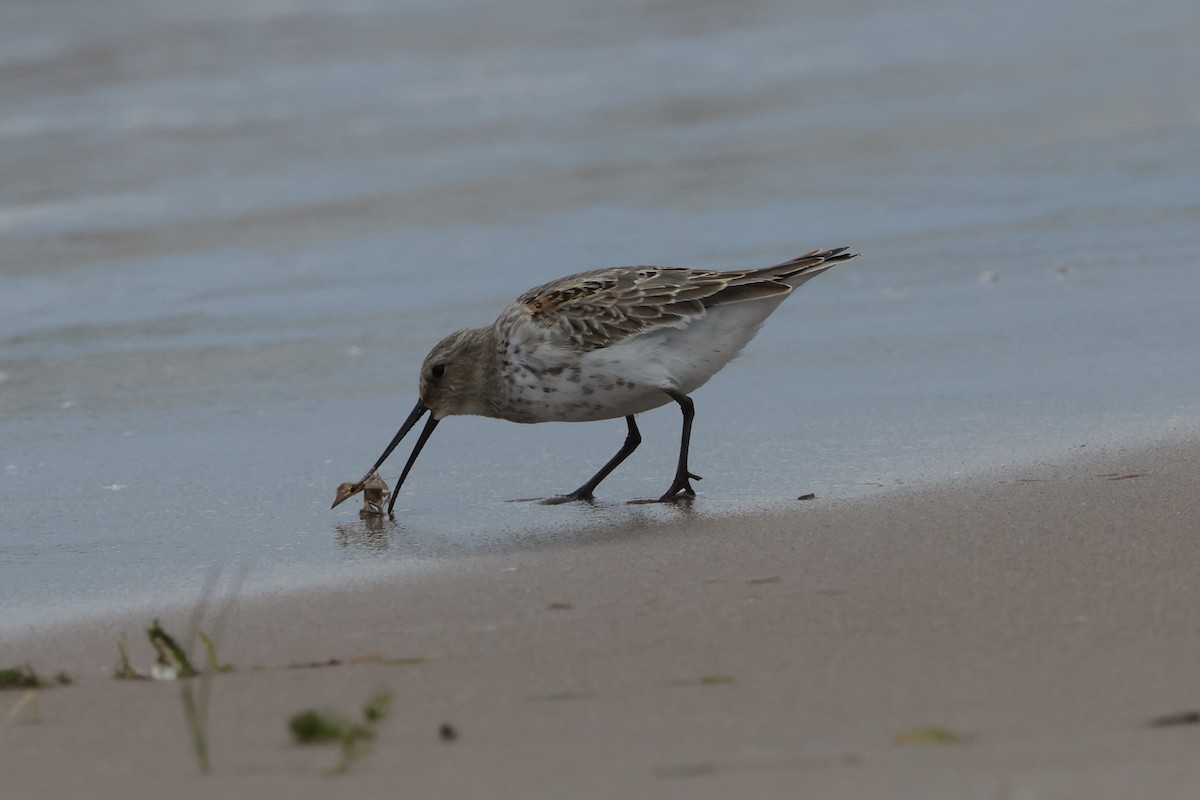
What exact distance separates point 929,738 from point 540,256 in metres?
7.34

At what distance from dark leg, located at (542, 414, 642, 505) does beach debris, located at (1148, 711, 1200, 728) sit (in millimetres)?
3105

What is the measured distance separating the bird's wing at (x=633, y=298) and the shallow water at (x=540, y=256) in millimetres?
620

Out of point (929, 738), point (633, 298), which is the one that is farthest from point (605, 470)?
point (929, 738)

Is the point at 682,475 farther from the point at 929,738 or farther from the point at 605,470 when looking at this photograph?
the point at 929,738

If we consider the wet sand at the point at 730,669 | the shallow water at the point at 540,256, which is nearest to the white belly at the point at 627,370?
the shallow water at the point at 540,256

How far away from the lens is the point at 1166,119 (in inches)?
514

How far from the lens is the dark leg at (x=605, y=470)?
6234 millimetres

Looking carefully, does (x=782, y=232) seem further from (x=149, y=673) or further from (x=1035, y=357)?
(x=149, y=673)

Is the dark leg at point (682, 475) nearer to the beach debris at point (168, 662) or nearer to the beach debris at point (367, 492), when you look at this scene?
the beach debris at point (367, 492)

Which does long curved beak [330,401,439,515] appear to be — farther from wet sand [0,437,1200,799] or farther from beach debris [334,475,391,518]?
wet sand [0,437,1200,799]

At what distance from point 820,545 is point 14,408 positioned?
4.40 meters

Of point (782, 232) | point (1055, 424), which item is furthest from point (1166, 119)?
point (1055, 424)

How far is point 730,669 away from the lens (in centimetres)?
390

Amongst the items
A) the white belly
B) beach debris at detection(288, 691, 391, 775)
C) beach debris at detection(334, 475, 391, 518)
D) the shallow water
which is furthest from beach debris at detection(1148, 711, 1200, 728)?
beach debris at detection(334, 475, 391, 518)
